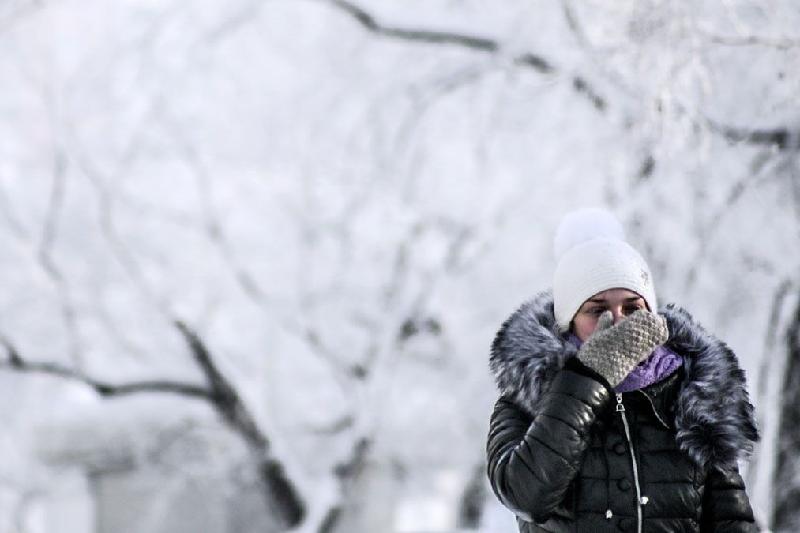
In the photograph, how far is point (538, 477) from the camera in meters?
2.21

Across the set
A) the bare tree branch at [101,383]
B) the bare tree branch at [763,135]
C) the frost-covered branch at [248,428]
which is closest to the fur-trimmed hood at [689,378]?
the bare tree branch at [763,135]

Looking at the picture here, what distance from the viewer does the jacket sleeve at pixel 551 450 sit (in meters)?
2.21

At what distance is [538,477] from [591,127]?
23.2 feet

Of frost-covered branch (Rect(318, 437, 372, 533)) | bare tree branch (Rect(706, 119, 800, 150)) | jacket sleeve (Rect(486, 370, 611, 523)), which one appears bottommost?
frost-covered branch (Rect(318, 437, 372, 533))

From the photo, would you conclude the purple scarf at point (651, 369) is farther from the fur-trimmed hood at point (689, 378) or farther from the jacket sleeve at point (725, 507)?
the jacket sleeve at point (725, 507)

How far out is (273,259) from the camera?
13219mm

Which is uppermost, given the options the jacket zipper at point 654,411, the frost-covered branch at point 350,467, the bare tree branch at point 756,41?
the bare tree branch at point 756,41

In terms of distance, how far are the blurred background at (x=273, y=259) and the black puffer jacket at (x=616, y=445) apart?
5.94 m

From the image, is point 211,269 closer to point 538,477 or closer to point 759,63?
point 759,63

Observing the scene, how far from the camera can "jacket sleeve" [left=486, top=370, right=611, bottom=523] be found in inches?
86.8

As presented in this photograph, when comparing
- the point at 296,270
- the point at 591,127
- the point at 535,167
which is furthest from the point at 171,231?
the point at 591,127

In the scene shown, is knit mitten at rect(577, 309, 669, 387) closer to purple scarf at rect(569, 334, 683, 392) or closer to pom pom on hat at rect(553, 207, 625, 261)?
purple scarf at rect(569, 334, 683, 392)

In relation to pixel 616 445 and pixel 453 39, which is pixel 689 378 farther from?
pixel 453 39

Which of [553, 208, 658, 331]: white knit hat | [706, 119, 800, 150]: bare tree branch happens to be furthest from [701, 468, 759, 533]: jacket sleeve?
[706, 119, 800, 150]: bare tree branch
